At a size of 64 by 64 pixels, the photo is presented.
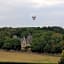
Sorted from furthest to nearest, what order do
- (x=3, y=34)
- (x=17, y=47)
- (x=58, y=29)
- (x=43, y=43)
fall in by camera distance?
(x=58, y=29)
(x=3, y=34)
(x=17, y=47)
(x=43, y=43)

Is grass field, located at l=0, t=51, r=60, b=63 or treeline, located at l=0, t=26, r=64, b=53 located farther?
treeline, located at l=0, t=26, r=64, b=53

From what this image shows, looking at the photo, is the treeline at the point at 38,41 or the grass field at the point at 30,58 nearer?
the grass field at the point at 30,58

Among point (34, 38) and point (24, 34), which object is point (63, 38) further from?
point (24, 34)

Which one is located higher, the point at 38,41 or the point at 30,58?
the point at 38,41

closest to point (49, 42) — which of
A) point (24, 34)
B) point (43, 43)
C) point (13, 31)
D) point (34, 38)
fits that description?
point (43, 43)

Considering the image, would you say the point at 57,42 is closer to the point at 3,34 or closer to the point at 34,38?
the point at 34,38

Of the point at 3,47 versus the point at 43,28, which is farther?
the point at 43,28

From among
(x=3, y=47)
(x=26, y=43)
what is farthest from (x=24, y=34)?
(x=3, y=47)

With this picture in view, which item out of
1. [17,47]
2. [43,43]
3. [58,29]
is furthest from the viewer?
[58,29]

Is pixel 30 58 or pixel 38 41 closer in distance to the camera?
pixel 30 58
